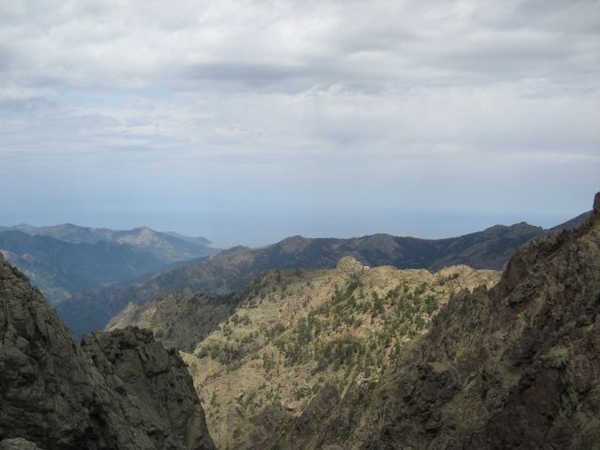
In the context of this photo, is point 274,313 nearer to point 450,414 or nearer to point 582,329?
point 450,414

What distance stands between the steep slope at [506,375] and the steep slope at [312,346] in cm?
1311

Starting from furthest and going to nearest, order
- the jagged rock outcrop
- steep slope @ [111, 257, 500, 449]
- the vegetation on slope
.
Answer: the vegetation on slope, steep slope @ [111, 257, 500, 449], the jagged rock outcrop

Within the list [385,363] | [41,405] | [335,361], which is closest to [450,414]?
[41,405]

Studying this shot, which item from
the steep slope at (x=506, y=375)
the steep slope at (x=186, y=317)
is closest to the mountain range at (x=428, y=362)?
the steep slope at (x=506, y=375)

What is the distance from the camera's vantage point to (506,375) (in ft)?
110

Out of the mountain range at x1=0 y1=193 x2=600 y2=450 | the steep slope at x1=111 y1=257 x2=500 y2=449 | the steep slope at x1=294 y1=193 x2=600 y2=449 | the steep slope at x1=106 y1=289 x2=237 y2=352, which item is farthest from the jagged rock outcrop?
the steep slope at x1=106 y1=289 x2=237 y2=352

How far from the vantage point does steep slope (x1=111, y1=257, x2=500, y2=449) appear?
240ft

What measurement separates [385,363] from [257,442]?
21.6 meters

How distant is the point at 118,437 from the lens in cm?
2441

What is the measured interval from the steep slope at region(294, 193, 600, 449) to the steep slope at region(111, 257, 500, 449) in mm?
13110

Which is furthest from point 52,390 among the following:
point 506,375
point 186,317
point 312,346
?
point 186,317

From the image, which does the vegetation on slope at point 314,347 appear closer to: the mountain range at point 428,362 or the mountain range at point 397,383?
the mountain range at point 428,362

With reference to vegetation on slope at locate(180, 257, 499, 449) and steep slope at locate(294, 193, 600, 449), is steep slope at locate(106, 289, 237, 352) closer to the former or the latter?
vegetation on slope at locate(180, 257, 499, 449)

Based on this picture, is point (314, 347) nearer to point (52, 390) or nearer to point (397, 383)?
point (397, 383)
